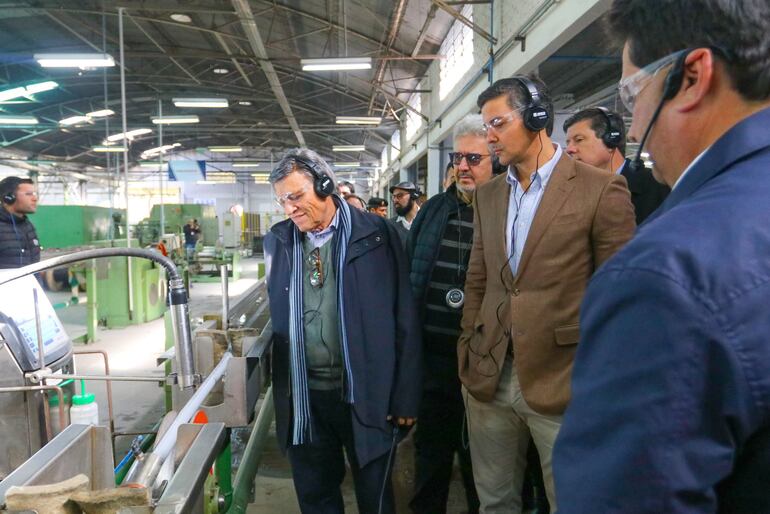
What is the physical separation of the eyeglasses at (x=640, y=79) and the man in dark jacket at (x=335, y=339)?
97 cm

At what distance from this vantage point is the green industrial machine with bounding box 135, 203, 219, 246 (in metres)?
12.0

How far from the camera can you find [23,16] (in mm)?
7645

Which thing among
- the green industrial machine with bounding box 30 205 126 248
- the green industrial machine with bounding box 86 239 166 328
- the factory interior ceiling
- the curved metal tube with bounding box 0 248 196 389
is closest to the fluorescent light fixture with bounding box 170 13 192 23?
the factory interior ceiling

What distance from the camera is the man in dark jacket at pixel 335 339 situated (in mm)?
1531

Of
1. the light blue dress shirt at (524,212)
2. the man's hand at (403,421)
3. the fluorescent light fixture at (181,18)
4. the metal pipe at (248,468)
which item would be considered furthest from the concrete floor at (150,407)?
the fluorescent light fixture at (181,18)

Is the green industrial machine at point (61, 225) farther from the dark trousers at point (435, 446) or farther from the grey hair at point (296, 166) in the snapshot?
the dark trousers at point (435, 446)

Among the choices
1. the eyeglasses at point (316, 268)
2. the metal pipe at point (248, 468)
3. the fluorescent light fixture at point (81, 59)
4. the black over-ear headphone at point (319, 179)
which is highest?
the fluorescent light fixture at point (81, 59)

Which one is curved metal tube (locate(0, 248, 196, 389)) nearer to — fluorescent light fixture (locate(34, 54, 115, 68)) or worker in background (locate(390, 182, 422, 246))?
worker in background (locate(390, 182, 422, 246))

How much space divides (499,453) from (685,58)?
1297mm

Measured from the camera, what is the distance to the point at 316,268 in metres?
1.62

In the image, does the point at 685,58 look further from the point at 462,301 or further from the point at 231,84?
the point at 231,84

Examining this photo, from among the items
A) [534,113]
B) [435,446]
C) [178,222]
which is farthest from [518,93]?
[178,222]

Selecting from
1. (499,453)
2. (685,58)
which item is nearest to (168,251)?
(499,453)

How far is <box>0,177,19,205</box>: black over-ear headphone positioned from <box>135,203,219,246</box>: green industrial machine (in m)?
8.14
